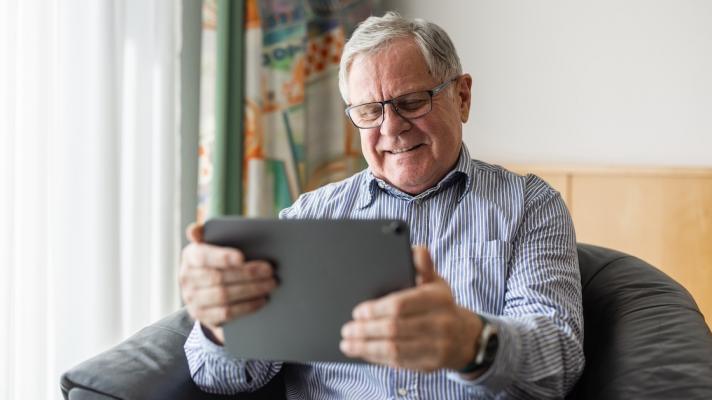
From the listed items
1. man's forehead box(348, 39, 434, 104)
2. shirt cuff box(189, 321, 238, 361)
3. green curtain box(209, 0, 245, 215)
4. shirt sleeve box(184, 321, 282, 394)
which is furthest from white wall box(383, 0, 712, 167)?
shirt cuff box(189, 321, 238, 361)

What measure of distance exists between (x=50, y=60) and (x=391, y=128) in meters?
0.84

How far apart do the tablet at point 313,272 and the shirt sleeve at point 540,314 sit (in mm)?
186

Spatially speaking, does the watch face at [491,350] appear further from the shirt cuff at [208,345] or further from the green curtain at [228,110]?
the green curtain at [228,110]

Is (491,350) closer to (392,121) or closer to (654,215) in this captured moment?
(392,121)

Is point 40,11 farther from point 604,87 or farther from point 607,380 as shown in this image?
point 604,87

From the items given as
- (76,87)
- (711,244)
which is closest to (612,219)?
(711,244)

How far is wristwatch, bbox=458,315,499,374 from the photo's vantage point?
3.25 feet

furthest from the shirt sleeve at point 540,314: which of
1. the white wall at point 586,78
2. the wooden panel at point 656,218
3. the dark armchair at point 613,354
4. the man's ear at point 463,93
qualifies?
the white wall at point 586,78

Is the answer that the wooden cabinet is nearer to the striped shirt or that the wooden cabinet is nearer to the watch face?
the striped shirt

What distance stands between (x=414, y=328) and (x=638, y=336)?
55cm

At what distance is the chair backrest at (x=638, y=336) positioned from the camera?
44.4 inches

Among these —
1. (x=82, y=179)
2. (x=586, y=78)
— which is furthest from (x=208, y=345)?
(x=586, y=78)

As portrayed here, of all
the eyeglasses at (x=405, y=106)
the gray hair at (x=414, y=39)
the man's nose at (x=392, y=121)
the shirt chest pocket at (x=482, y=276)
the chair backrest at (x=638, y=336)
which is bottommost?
the chair backrest at (x=638, y=336)

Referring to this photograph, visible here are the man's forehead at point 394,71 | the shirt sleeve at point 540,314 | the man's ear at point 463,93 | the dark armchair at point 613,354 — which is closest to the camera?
the shirt sleeve at point 540,314
